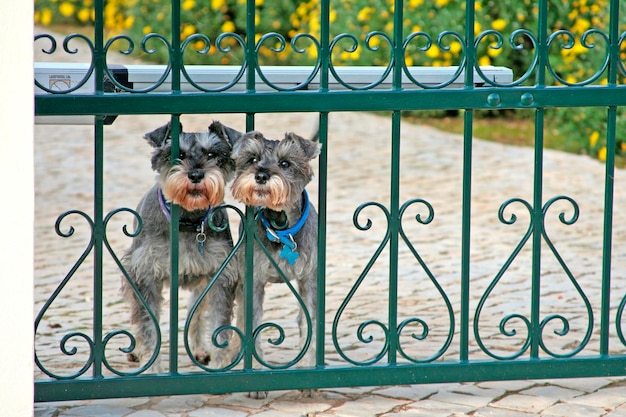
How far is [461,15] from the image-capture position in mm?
12797

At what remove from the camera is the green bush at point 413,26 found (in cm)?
1178

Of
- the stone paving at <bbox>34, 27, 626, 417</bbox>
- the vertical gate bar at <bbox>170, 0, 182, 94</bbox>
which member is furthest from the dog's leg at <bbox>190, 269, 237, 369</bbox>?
the vertical gate bar at <bbox>170, 0, 182, 94</bbox>

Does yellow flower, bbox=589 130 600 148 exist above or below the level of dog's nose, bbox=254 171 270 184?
above

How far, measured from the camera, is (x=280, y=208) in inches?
177

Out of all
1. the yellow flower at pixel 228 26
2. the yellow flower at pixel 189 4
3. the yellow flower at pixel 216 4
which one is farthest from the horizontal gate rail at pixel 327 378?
the yellow flower at pixel 189 4

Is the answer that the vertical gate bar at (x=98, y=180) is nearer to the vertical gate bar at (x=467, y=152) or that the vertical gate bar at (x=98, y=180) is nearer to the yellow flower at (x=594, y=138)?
the vertical gate bar at (x=467, y=152)

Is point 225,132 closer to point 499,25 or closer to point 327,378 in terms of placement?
point 327,378

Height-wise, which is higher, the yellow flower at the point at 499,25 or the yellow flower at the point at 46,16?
the yellow flower at the point at 46,16

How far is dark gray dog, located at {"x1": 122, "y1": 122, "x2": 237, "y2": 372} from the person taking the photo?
14.7ft

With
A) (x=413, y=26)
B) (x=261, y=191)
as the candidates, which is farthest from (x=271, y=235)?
(x=413, y=26)

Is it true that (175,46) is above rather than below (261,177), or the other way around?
above

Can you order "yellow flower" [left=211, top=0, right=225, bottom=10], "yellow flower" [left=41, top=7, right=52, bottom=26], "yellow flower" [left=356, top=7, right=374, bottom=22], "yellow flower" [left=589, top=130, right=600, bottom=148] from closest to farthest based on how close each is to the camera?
"yellow flower" [left=589, top=130, right=600, bottom=148]
"yellow flower" [left=356, top=7, right=374, bottom=22]
"yellow flower" [left=211, top=0, right=225, bottom=10]
"yellow flower" [left=41, top=7, right=52, bottom=26]

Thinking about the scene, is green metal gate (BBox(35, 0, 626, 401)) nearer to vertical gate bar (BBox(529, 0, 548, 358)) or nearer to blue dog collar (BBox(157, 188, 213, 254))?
vertical gate bar (BBox(529, 0, 548, 358))
